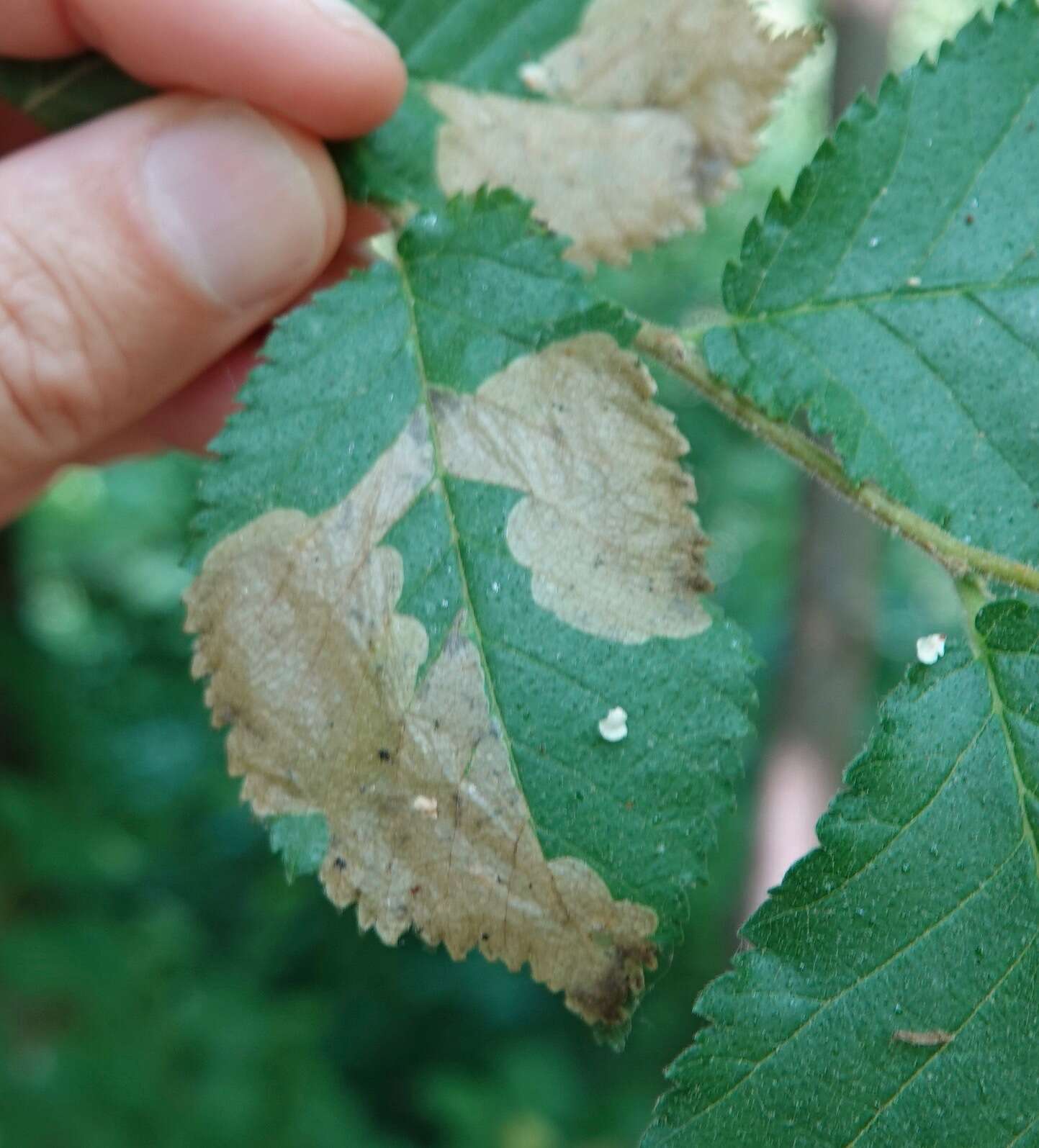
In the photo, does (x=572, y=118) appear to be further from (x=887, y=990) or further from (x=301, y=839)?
(x=887, y=990)

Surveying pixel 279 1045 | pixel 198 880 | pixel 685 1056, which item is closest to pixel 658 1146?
pixel 685 1056

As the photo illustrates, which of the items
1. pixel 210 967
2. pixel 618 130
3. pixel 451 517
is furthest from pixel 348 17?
pixel 210 967

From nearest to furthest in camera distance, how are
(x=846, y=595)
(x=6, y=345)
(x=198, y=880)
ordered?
(x=6, y=345)
(x=846, y=595)
(x=198, y=880)

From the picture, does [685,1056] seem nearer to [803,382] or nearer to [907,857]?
[907,857]

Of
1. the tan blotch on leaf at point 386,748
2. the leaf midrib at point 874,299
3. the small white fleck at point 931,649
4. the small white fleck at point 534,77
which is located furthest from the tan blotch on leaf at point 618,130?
the small white fleck at point 931,649

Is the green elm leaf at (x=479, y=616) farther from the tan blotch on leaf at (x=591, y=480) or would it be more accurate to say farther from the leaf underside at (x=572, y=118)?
the leaf underside at (x=572, y=118)

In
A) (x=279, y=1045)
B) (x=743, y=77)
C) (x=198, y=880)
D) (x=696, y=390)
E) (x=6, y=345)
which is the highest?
(x=743, y=77)

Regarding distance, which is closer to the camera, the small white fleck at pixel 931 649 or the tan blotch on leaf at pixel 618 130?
the small white fleck at pixel 931 649

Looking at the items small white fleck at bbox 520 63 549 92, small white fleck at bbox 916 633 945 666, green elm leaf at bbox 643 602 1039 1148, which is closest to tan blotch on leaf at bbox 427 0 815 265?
small white fleck at bbox 520 63 549 92
